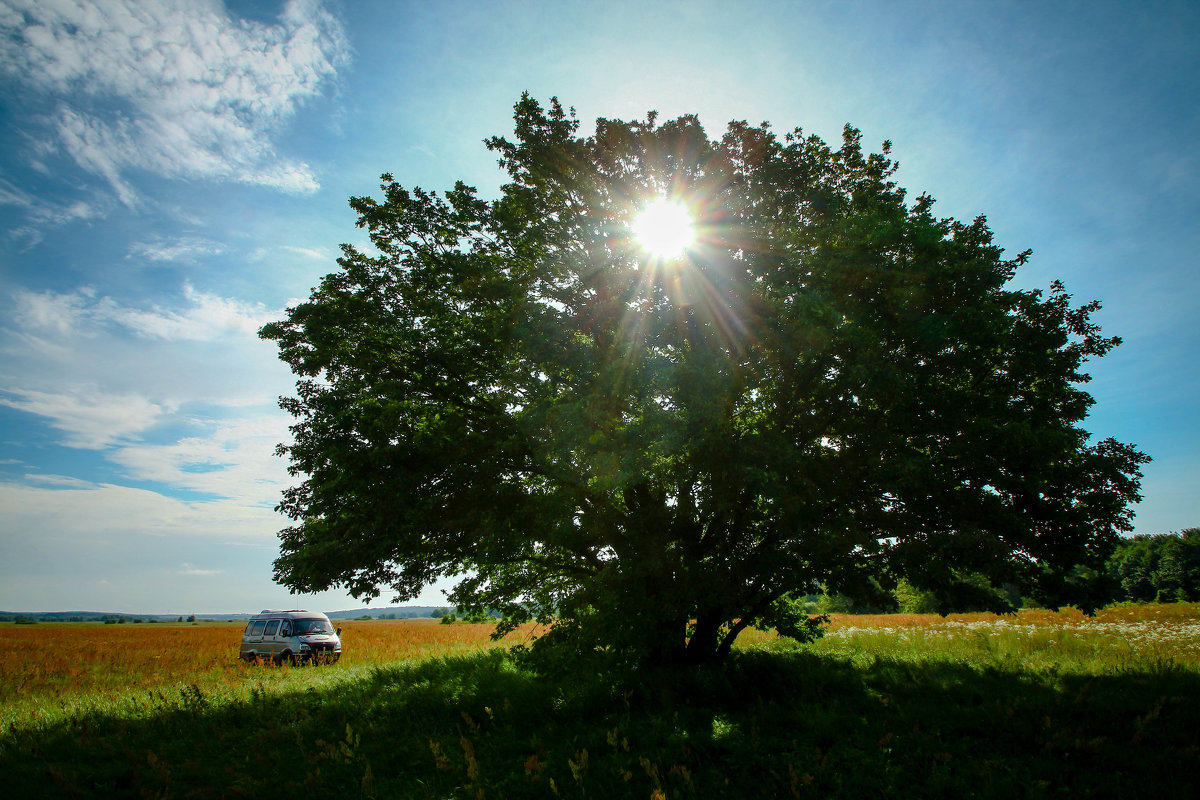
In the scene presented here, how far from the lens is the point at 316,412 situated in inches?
437

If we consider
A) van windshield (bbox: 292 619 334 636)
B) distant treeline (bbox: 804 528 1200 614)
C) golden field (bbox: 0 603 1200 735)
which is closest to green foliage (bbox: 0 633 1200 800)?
golden field (bbox: 0 603 1200 735)

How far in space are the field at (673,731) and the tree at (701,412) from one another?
167 centimetres

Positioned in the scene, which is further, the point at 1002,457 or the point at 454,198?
the point at 454,198

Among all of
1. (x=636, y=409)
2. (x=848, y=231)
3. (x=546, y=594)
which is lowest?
(x=546, y=594)

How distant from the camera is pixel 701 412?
31.1 feet

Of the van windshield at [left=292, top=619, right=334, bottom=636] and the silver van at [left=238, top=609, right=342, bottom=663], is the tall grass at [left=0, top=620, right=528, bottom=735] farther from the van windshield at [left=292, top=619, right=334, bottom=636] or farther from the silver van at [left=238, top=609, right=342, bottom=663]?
the van windshield at [left=292, top=619, right=334, bottom=636]

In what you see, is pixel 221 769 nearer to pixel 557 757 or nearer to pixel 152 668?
pixel 557 757

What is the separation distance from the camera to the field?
22.3 ft

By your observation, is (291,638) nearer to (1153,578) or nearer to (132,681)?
(132,681)

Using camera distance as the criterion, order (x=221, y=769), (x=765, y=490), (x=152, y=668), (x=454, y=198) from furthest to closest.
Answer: (x=152, y=668) → (x=454, y=198) → (x=765, y=490) → (x=221, y=769)

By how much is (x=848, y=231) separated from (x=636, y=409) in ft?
19.1

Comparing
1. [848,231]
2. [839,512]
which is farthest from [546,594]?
[848,231]

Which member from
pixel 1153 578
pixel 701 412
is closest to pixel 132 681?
pixel 701 412

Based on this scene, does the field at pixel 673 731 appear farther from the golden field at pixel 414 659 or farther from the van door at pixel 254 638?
the van door at pixel 254 638
